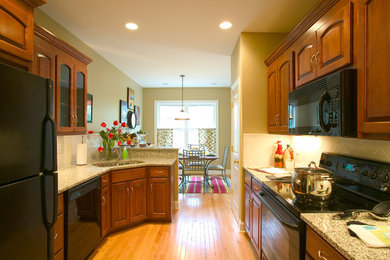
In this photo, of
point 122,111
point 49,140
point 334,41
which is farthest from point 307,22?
point 122,111

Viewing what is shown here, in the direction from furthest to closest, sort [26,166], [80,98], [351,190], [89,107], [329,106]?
[89,107]
[80,98]
[351,190]
[329,106]
[26,166]

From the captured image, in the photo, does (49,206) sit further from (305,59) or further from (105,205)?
(305,59)

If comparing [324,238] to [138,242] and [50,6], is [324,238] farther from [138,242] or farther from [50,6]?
[50,6]

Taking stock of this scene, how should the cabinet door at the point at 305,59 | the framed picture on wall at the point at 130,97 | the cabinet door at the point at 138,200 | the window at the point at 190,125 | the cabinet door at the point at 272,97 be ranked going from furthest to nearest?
the window at the point at 190,125 → the framed picture on wall at the point at 130,97 → the cabinet door at the point at 138,200 → the cabinet door at the point at 272,97 → the cabinet door at the point at 305,59

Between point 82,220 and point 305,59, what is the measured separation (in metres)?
2.52

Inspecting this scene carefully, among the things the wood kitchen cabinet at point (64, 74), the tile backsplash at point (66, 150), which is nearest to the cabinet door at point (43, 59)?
the wood kitchen cabinet at point (64, 74)

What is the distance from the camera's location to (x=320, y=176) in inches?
49.0

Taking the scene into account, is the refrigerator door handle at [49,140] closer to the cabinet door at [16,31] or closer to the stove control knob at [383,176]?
the cabinet door at [16,31]

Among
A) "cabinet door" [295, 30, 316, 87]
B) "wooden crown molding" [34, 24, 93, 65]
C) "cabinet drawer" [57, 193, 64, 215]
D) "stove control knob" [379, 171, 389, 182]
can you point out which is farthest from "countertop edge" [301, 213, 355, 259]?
"wooden crown molding" [34, 24, 93, 65]

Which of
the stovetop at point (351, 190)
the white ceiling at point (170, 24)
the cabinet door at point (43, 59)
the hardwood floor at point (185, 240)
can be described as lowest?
the hardwood floor at point (185, 240)

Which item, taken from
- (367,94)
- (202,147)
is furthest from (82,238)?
(202,147)

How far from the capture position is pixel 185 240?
2.61 m

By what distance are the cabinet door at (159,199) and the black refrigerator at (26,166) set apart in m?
1.69

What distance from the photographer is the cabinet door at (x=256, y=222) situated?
6.69 feet
